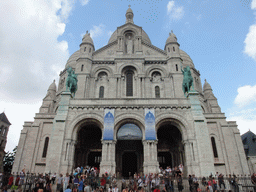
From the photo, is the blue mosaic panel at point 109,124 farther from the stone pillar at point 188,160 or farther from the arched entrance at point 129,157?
the stone pillar at point 188,160

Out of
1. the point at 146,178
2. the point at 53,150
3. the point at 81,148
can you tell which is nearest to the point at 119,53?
the point at 81,148

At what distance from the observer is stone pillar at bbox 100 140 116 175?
57.4 ft

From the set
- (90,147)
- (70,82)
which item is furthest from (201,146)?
(70,82)

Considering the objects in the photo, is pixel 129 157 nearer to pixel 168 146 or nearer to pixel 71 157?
pixel 168 146

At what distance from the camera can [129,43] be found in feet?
108

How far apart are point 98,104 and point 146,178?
924 centimetres

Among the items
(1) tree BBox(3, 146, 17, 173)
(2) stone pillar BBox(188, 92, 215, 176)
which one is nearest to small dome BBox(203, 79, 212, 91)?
(2) stone pillar BBox(188, 92, 215, 176)

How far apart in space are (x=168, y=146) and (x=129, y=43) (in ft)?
61.6

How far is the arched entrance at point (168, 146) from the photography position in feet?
75.3

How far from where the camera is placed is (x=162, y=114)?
65.4 ft

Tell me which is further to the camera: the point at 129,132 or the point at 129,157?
the point at 129,157

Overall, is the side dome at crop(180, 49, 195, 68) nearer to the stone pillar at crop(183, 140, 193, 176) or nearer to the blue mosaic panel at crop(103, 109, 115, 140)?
the stone pillar at crop(183, 140, 193, 176)

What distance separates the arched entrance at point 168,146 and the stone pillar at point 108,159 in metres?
7.54

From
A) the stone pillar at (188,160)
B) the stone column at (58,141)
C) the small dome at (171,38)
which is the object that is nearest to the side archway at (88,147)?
the stone column at (58,141)
